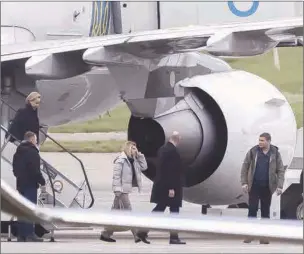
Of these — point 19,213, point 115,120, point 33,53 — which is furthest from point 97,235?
point 19,213

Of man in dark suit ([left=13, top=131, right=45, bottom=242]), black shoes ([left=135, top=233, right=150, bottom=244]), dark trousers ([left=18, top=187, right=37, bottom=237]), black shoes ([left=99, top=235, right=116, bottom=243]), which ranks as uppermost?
man in dark suit ([left=13, top=131, right=45, bottom=242])

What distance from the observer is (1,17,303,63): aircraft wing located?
13.0 meters

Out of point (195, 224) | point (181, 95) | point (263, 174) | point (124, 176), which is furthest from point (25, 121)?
point (195, 224)

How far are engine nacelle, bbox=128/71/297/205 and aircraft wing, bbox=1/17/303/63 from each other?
0.94m

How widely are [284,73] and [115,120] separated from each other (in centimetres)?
553

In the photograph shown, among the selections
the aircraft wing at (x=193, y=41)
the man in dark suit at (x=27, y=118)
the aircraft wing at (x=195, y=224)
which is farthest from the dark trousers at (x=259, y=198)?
the aircraft wing at (x=195, y=224)

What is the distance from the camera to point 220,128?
1534cm

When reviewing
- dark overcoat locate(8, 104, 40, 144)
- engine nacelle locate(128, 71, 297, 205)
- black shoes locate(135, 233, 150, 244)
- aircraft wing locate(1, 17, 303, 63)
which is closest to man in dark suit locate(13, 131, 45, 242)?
dark overcoat locate(8, 104, 40, 144)

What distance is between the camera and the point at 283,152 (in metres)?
14.9

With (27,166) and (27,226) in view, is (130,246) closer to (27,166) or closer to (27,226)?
(27,226)

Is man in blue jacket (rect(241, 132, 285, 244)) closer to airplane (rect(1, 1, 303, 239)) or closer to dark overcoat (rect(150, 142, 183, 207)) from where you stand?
dark overcoat (rect(150, 142, 183, 207))

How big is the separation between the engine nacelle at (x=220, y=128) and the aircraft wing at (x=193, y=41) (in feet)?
3.09

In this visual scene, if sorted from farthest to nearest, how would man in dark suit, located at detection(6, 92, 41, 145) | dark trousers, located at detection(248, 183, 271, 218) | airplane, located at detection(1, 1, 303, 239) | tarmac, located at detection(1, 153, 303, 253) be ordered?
airplane, located at detection(1, 1, 303, 239)
man in dark suit, located at detection(6, 92, 41, 145)
dark trousers, located at detection(248, 183, 271, 218)
tarmac, located at detection(1, 153, 303, 253)

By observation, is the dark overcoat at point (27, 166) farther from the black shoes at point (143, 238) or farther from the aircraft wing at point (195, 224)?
the aircraft wing at point (195, 224)
